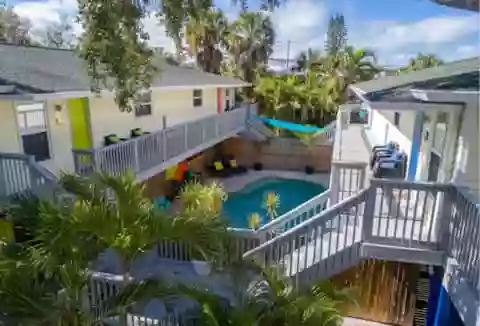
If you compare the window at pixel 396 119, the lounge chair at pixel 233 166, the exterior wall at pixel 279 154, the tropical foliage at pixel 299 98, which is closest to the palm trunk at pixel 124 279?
the window at pixel 396 119

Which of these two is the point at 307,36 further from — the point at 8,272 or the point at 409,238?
the point at 8,272

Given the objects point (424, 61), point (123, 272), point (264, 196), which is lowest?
point (264, 196)

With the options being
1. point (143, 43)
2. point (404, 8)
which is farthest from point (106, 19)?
point (404, 8)

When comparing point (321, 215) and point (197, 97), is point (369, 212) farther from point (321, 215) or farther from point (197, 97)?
point (197, 97)

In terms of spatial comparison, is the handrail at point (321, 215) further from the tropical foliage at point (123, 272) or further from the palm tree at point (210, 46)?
the palm tree at point (210, 46)

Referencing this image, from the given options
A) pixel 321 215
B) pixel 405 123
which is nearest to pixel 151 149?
pixel 321 215

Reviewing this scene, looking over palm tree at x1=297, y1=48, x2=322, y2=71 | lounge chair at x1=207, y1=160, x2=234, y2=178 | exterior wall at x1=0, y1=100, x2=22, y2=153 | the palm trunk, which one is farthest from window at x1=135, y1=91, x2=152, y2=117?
palm tree at x1=297, y1=48, x2=322, y2=71

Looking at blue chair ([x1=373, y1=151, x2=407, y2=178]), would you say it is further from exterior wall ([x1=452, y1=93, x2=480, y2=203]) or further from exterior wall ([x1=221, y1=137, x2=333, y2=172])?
exterior wall ([x1=221, y1=137, x2=333, y2=172])
